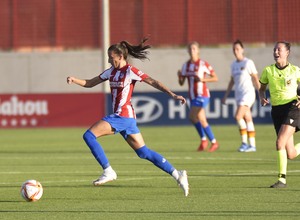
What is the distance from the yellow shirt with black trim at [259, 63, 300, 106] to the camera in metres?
13.3

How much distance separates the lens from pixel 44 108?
3212cm

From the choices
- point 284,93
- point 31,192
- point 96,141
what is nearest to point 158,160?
point 96,141

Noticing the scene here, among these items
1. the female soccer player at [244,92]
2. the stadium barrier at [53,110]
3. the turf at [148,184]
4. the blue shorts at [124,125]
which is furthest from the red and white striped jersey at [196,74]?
the stadium barrier at [53,110]

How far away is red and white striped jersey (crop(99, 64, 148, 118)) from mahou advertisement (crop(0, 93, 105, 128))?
1872 centimetres

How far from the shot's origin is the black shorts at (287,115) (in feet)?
42.8

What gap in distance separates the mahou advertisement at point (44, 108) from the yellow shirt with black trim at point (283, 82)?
61.9 feet

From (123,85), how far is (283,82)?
2233mm

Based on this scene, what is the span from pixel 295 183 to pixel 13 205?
419 centimetres

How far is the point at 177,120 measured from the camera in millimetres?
30953

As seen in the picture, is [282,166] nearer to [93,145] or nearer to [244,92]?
[93,145]

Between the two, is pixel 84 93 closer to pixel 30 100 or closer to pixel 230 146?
pixel 30 100

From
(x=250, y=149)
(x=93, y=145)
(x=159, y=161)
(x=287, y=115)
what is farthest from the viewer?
(x=250, y=149)

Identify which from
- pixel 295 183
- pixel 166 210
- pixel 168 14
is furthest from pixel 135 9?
pixel 166 210

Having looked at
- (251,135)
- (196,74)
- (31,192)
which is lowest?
(251,135)
